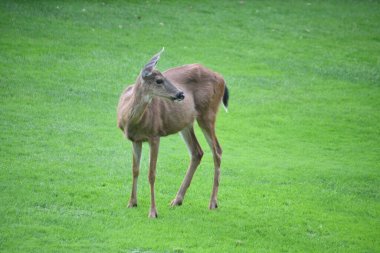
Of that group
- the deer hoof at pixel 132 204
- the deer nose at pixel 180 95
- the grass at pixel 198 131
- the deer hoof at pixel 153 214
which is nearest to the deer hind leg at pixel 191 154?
the grass at pixel 198 131

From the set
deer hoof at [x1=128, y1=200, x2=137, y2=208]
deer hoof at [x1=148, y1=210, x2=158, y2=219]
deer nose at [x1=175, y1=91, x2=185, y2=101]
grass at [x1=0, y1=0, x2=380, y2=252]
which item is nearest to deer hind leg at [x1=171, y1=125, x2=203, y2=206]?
grass at [x1=0, y1=0, x2=380, y2=252]

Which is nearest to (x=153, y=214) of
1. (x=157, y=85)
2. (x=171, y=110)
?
Result: (x=171, y=110)

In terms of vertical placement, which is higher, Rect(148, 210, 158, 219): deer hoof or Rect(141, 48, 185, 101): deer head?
Rect(141, 48, 185, 101): deer head

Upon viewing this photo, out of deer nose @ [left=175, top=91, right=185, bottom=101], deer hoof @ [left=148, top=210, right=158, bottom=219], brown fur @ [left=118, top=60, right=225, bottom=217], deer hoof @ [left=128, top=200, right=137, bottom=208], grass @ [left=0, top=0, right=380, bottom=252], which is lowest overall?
grass @ [left=0, top=0, right=380, bottom=252]

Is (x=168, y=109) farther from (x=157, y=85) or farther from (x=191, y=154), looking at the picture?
(x=191, y=154)

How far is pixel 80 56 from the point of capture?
16172 mm

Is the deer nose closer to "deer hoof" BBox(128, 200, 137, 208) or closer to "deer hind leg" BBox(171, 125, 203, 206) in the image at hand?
"deer hind leg" BBox(171, 125, 203, 206)

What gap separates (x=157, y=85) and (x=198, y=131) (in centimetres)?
471

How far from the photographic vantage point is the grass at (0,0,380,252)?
28.3 ft

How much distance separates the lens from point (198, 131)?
44.5 feet

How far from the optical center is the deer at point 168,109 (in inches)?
352

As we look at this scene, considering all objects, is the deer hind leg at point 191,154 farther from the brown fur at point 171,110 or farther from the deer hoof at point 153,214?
the deer hoof at point 153,214

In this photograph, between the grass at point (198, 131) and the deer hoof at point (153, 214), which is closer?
the grass at point (198, 131)

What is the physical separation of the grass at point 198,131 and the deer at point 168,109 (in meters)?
0.55
